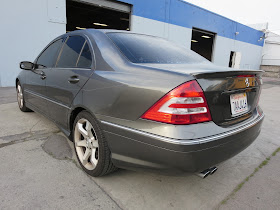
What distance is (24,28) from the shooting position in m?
7.31

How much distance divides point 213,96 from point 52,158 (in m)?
1.97

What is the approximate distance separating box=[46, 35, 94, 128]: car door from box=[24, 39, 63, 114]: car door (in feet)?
0.61

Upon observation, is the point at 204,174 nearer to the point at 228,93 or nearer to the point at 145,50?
the point at 228,93

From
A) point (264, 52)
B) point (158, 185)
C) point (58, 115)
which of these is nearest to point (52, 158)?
point (58, 115)

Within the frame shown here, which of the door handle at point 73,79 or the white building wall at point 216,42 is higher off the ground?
the white building wall at point 216,42

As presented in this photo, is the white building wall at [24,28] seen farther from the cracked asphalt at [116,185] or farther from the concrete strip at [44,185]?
the concrete strip at [44,185]

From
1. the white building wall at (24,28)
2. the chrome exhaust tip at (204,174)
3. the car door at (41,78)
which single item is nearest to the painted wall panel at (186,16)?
the white building wall at (24,28)

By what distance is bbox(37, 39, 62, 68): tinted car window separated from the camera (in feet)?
9.67

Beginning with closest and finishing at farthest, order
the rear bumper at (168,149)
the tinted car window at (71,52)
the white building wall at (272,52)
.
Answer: the rear bumper at (168,149), the tinted car window at (71,52), the white building wall at (272,52)

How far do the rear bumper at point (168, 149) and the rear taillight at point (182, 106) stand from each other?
147 mm

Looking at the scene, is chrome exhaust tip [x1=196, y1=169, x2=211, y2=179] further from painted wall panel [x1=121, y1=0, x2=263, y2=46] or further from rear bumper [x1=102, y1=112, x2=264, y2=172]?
painted wall panel [x1=121, y1=0, x2=263, y2=46]

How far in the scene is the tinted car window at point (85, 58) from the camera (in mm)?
2184

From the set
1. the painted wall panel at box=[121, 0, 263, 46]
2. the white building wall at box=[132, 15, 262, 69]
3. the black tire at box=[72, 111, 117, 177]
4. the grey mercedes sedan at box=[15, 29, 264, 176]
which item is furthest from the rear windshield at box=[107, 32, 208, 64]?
the painted wall panel at box=[121, 0, 263, 46]

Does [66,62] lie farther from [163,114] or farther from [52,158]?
[163,114]
